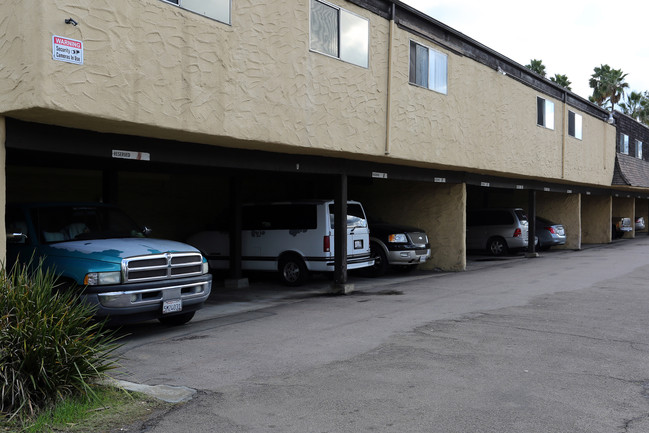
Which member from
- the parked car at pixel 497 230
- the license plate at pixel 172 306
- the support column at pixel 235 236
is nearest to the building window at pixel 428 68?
the support column at pixel 235 236

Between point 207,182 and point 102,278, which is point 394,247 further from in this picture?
point 102,278

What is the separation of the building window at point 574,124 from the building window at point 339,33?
49.0ft

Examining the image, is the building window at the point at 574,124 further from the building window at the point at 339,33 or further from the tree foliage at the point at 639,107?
the tree foliage at the point at 639,107

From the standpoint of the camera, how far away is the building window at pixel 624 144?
3350 centimetres

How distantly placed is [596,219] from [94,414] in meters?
32.9

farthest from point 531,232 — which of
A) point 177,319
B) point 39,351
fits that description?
point 39,351

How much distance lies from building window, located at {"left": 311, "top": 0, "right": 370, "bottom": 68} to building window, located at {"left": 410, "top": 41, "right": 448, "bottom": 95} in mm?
2078

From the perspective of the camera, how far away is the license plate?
8969mm

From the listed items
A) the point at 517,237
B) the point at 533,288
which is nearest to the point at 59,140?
the point at 533,288

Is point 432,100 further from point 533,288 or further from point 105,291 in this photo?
point 105,291

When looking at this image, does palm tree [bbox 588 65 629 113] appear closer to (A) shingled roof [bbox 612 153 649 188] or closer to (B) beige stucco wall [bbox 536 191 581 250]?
(A) shingled roof [bbox 612 153 649 188]

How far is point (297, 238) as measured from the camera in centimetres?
1522

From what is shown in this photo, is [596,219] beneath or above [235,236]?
above

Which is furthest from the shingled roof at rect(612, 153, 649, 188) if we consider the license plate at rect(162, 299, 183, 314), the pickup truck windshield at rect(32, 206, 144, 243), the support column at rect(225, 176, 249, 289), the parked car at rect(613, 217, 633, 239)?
the license plate at rect(162, 299, 183, 314)
